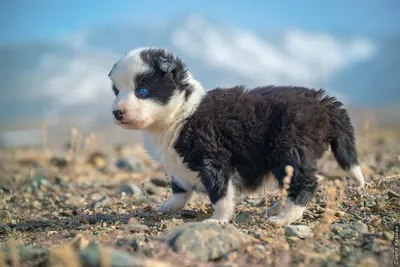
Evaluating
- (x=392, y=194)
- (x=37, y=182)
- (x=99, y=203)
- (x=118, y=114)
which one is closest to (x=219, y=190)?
(x=118, y=114)

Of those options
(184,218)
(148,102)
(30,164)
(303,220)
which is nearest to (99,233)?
(184,218)

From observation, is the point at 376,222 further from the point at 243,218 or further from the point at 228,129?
the point at 228,129

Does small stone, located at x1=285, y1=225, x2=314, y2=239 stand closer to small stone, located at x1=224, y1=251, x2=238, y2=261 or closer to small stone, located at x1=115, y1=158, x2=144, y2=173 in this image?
small stone, located at x1=224, y1=251, x2=238, y2=261

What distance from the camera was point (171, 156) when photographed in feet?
17.7

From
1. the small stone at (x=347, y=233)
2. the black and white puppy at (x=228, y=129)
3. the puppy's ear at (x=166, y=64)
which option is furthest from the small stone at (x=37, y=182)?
the small stone at (x=347, y=233)

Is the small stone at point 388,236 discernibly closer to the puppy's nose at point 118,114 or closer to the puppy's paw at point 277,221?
the puppy's paw at point 277,221

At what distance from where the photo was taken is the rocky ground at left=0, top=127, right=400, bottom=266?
389 centimetres

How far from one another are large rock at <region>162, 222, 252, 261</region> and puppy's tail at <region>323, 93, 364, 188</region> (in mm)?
1777

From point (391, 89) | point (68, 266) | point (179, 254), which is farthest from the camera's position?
point (391, 89)

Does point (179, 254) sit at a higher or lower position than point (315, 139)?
lower

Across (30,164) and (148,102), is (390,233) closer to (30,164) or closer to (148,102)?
(148,102)

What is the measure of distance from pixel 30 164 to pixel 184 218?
24.9ft

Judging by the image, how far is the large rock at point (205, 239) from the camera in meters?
3.95

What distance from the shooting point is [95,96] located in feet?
424
